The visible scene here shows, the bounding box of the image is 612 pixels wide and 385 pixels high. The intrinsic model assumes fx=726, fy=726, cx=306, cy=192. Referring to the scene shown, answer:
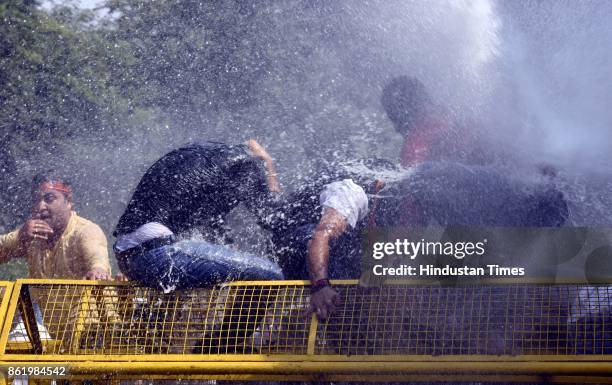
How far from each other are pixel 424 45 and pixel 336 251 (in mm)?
5321

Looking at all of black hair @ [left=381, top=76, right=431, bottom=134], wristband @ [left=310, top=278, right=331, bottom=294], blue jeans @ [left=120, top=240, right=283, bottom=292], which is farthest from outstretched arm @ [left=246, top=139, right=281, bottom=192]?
black hair @ [left=381, top=76, right=431, bottom=134]

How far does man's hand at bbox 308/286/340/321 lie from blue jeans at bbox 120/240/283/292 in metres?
0.54

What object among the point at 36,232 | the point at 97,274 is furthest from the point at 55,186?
the point at 97,274

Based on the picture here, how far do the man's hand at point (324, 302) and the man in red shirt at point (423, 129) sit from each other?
7.48 feet

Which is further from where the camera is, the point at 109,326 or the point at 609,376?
the point at 109,326

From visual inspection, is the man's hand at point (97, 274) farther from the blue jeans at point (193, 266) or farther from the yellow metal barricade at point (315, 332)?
the yellow metal barricade at point (315, 332)

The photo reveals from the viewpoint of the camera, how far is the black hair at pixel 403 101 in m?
6.71

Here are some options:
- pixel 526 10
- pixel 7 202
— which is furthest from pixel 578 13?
pixel 7 202

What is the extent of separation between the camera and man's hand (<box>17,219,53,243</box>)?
17.1ft

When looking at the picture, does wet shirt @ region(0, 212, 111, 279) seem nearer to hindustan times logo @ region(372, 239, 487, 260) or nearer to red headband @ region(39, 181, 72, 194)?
red headband @ region(39, 181, 72, 194)

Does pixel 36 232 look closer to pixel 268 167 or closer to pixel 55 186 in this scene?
pixel 55 186

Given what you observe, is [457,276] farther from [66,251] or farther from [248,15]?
[248,15]

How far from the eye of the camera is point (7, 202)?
338 inches

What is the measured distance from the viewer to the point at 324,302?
145 inches
